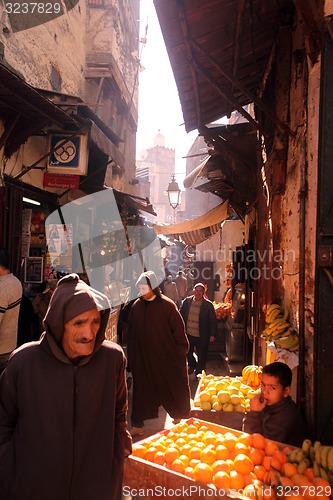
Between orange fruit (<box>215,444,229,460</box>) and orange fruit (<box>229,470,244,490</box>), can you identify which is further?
orange fruit (<box>215,444,229,460</box>)

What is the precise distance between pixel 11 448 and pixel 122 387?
25.0 inches

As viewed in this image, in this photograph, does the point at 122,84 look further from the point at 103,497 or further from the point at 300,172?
the point at 103,497

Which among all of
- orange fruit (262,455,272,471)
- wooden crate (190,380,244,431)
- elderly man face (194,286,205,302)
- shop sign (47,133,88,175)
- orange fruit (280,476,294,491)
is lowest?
wooden crate (190,380,244,431)

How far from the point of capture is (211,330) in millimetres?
7770

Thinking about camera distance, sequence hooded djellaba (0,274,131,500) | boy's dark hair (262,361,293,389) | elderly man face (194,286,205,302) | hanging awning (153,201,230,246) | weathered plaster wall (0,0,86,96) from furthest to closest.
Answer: hanging awning (153,201,230,246) → elderly man face (194,286,205,302) → weathered plaster wall (0,0,86,96) → boy's dark hair (262,361,293,389) → hooded djellaba (0,274,131,500)

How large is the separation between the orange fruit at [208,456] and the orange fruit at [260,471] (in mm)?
317

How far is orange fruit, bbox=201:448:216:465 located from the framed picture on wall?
4528 millimetres

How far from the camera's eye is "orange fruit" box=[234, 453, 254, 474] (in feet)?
9.36

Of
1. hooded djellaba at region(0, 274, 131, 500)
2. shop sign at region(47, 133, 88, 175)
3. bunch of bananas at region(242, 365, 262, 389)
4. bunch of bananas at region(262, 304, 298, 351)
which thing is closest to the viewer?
hooded djellaba at region(0, 274, 131, 500)

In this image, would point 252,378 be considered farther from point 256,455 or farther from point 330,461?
point 330,461

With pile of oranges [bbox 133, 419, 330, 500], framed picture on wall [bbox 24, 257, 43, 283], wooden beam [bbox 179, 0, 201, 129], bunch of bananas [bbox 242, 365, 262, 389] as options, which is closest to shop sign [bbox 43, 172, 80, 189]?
framed picture on wall [bbox 24, 257, 43, 283]

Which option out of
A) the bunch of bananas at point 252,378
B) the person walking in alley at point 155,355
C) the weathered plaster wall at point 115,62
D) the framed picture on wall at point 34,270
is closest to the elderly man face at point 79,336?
the person walking in alley at point 155,355

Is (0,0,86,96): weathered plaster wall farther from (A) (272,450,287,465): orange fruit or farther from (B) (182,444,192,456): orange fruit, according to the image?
(A) (272,450,287,465): orange fruit

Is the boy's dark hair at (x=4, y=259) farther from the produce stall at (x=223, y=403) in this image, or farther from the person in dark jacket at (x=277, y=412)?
the person in dark jacket at (x=277, y=412)
